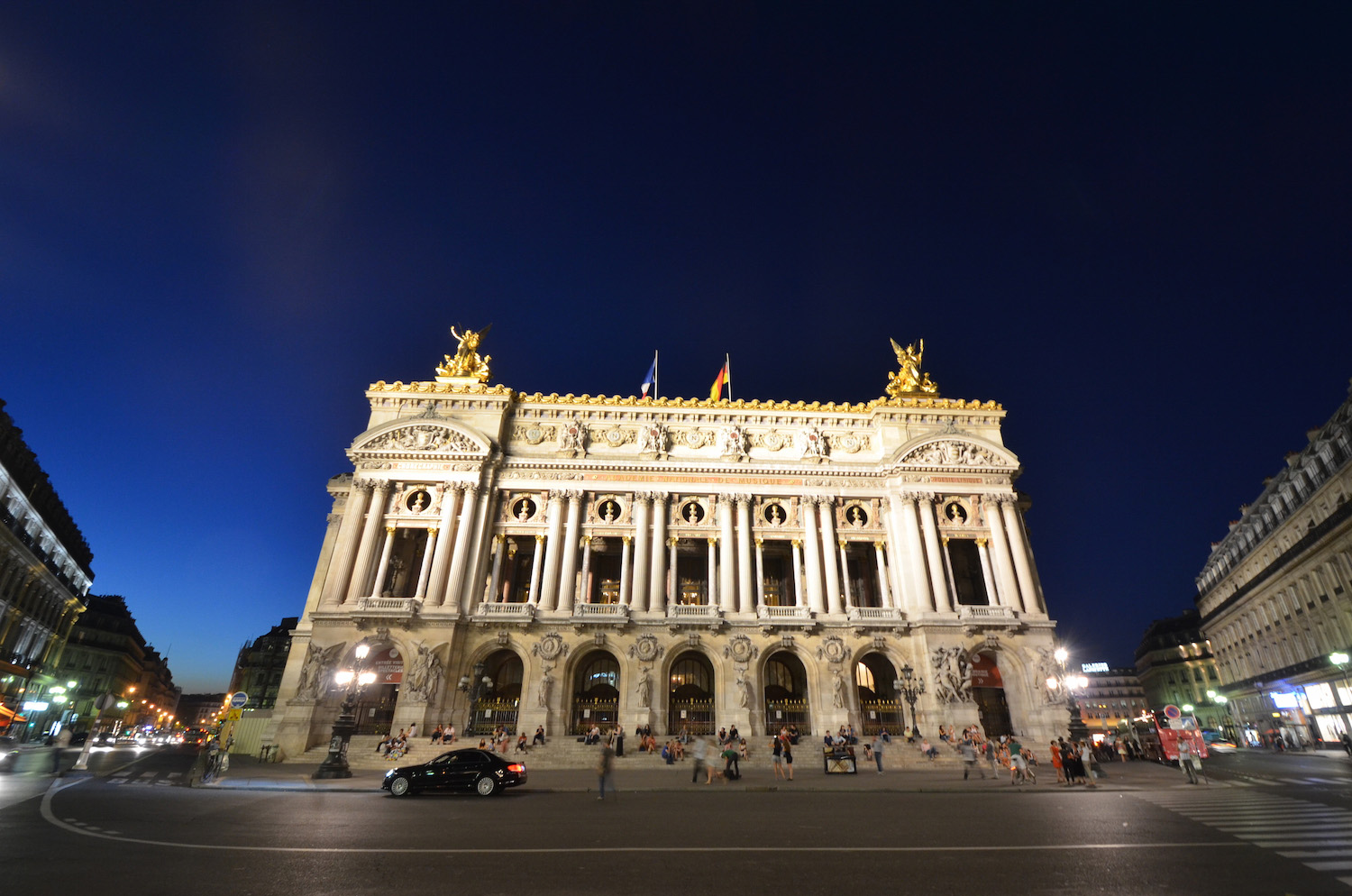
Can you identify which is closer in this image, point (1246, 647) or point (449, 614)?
point (449, 614)

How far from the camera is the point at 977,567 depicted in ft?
144

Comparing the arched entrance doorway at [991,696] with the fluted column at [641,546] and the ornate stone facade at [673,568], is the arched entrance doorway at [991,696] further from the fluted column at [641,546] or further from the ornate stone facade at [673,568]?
the fluted column at [641,546]

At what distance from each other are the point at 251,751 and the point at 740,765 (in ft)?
95.1

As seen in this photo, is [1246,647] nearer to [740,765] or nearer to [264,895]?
[740,765]

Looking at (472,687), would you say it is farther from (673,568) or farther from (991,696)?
(991,696)

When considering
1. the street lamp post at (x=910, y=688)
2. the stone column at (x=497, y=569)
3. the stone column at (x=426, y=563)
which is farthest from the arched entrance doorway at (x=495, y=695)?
the street lamp post at (x=910, y=688)

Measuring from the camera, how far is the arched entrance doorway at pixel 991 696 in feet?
121

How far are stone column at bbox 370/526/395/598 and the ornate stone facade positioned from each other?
0.70 feet

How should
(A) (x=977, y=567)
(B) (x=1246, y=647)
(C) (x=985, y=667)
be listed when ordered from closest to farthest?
(C) (x=985, y=667), (A) (x=977, y=567), (B) (x=1246, y=647)

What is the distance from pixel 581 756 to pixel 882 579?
21800 millimetres

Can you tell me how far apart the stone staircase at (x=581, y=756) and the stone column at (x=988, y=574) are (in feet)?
37.5

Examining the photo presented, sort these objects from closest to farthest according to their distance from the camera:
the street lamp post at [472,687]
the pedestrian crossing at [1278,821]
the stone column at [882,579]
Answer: the pedestrian crossing at [1278,821]
the street lamp post at [472,687]
the stone column at [882,579]

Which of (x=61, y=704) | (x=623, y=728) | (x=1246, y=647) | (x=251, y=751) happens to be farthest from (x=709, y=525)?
(x=61, y=704)

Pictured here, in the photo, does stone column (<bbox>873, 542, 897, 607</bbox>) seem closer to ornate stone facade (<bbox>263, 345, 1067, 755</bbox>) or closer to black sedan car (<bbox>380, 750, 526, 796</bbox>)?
ornate stone facade (<bbox>263, 345, 1067, 755</bbox>)
